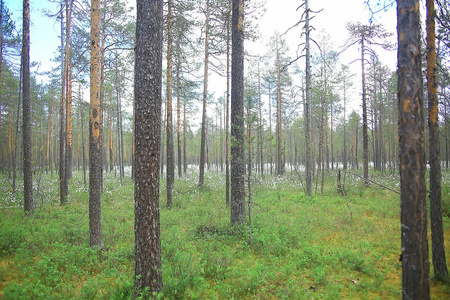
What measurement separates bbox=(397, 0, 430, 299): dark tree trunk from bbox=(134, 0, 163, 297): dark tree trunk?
4093mm

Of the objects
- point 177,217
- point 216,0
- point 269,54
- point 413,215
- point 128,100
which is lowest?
point 177,217

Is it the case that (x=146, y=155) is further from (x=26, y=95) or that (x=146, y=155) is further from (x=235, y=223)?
(x=26, y=95)

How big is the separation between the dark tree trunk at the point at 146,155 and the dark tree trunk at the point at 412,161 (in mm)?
4093

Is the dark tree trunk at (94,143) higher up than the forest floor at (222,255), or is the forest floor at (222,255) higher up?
the dark tree trunk at (94,143)

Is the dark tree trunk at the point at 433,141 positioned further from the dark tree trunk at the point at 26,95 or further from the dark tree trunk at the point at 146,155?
the dark tree trunk at the point at 26,95

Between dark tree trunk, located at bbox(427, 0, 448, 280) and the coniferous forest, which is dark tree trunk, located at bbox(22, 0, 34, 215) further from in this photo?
dark tree trunk, located at bbox(427, 0, 448, 280)

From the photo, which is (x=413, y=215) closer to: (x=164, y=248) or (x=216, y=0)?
(x=164, y=248)

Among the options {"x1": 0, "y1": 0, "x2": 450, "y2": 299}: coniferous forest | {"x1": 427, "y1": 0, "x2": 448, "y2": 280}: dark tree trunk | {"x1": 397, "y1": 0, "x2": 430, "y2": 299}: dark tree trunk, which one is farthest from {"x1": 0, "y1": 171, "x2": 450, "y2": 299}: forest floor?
{"x1": 397, "y1": 0, "x2": 430, "y2": 299}: dark tree trunk

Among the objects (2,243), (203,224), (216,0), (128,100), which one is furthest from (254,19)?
(128,100)

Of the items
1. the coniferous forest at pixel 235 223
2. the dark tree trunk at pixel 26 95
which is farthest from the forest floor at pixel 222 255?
the dark tree trunk at pixel 26 95

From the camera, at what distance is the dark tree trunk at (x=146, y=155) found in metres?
3.99

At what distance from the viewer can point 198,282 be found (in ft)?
14.9

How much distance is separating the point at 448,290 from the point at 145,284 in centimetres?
575

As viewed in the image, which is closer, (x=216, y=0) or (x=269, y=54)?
(x=216, y=0)
